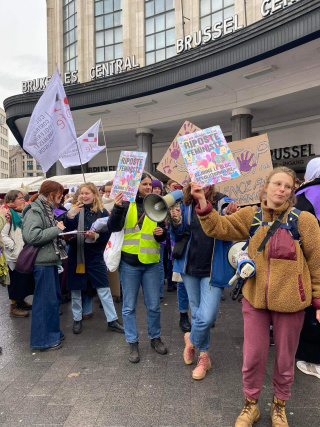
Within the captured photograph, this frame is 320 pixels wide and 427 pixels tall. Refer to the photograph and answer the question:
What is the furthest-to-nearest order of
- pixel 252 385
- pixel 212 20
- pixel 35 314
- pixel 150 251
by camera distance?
pixel 212 20 < pixel 35 314 < pixel 150 251 < pixel 252 385

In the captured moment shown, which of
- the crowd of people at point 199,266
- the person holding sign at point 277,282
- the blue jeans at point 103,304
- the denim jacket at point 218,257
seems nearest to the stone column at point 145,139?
the crowd of people at point 199,266

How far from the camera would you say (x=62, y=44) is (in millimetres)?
21578

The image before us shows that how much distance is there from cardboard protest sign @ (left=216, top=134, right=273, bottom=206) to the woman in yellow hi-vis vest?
2020 mm

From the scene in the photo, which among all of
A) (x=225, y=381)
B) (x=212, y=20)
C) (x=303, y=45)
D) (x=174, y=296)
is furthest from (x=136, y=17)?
(x=225, y=381)

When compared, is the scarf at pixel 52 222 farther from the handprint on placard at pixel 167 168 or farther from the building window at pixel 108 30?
the building window at pixel 108 30

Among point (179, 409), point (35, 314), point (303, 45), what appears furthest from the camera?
point (303, 45)

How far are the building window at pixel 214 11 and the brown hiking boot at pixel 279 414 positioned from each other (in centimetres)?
1620

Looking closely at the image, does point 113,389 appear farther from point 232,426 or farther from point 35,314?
point 35,314

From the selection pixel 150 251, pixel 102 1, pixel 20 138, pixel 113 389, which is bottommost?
pixel 113 389

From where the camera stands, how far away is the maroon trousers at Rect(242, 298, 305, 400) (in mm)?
2547

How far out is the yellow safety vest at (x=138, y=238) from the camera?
3.89 meters

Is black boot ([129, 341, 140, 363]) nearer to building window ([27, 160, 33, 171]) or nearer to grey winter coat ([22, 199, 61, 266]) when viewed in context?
grey winter coat ([22, 199, 61, 266])

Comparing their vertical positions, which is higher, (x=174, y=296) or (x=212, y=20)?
(x=212, y=20)

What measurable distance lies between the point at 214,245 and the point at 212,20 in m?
15.6
